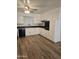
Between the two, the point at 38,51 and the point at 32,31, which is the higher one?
the point at 32,31

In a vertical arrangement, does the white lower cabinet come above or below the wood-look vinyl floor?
above

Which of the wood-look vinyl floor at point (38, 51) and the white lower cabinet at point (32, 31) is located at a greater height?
the white lower cabinet at point (32, 31)

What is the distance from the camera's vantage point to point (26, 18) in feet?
33.4

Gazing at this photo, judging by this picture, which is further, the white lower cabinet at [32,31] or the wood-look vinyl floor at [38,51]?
the white lower cabinet at [32,31]

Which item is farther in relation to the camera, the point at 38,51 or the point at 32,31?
the point at 32,31

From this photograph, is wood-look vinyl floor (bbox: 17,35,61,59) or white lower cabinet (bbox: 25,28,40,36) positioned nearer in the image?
wood-look vinyl floor (bbox: 17,35,61,59)
